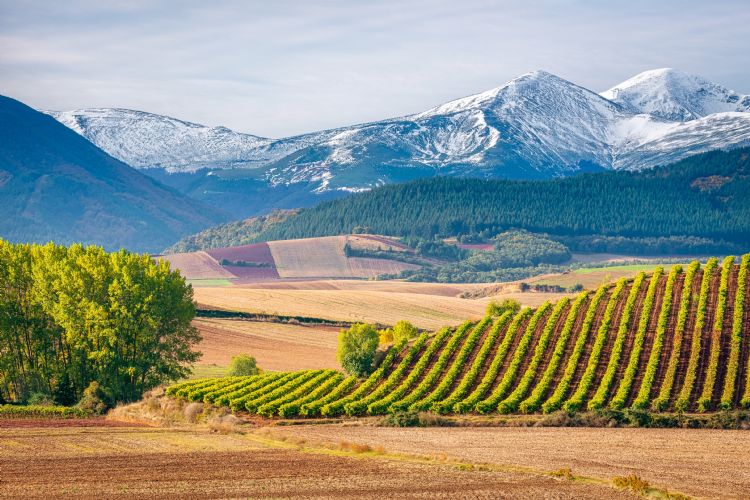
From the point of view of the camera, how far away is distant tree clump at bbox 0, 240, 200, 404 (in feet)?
309

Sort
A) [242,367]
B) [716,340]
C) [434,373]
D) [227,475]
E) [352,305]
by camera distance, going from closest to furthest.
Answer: [227,475]
[716,340]
[434,373]
[242,367]
[352,305]

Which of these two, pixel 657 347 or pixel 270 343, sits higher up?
pixel 657 347

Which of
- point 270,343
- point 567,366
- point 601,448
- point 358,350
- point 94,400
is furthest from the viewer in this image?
point 270,343

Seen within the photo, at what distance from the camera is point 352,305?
17788cm

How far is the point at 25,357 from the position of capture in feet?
319

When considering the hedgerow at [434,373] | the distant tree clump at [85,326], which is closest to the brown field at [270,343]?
the hedgerow at [434,373]

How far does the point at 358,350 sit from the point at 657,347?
2440 centimetres

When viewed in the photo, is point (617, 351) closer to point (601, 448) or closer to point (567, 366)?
point (567, 366)

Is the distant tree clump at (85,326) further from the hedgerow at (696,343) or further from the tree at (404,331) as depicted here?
the hedgerow at (696,343)

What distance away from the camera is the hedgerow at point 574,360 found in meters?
80.0

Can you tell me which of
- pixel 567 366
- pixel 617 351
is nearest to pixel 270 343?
pixel 567 366

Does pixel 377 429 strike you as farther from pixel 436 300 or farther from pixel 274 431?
pixel 436 300

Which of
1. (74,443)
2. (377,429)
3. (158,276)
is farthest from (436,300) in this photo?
(74,443)

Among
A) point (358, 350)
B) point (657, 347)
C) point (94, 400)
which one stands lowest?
point (94, 400)
